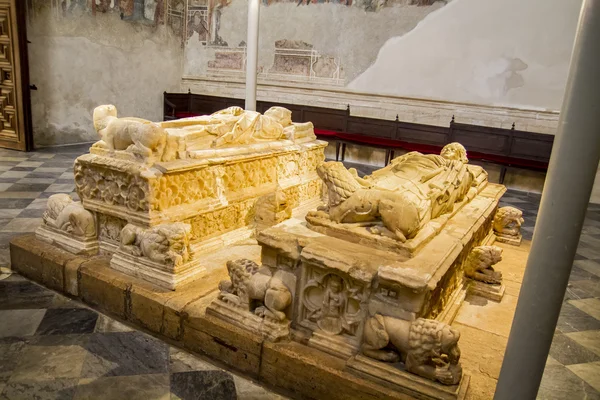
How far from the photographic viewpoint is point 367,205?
10.4 ft

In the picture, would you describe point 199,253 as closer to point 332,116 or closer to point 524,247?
point 524,247

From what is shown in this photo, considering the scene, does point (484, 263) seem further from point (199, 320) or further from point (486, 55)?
point (486, 55)

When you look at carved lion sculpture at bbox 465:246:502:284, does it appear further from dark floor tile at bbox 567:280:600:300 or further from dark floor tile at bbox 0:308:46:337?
dark floor tile at bbox 0:308:46:337

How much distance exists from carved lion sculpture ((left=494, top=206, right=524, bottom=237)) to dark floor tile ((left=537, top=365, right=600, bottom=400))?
228cm

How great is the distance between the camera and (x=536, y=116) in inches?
356

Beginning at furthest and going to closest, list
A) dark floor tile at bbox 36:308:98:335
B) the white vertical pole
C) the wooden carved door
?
the wooden carved door, the white vertical pole, dark floor tile at bbox 36:308:98:335

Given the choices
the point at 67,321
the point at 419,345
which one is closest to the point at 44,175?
the point at 67,321

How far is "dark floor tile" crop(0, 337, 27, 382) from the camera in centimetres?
287

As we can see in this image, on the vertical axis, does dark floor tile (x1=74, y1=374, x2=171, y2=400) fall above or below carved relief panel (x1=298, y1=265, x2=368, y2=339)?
below

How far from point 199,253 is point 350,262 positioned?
1.84 meters

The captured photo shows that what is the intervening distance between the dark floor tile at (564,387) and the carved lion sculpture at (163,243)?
261cm

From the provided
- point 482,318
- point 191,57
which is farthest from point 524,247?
point 191,57

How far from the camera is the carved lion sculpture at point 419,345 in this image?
2.50m

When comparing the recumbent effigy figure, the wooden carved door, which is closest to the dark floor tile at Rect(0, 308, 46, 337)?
the recumbent effigy figure
